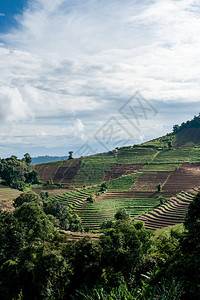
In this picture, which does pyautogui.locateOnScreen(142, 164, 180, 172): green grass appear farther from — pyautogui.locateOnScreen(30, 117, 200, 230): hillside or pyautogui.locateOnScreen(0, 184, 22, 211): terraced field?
pyautogui.locateOnScreen(0, 184, 22, 211): terraced field

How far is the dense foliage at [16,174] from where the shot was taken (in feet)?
233

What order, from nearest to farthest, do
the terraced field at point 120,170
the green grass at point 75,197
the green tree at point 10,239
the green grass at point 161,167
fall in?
the green tree at point 10,239 → the green grass at point 75,197 → the green grass at point 161,167 → the terraced field at point 120,170

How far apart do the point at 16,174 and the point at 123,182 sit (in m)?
30.9

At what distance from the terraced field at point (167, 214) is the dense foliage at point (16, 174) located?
127ft

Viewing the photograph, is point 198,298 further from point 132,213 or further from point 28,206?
point 132,213

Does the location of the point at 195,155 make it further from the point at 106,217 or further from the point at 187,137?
the point at 106,217

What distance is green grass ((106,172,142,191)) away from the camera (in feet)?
223

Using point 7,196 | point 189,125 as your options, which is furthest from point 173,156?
point 7,196

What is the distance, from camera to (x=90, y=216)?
5122 cm

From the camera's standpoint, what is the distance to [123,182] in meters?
71.7

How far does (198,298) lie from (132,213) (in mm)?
41047

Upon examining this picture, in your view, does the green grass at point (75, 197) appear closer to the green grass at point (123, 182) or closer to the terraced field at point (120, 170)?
the green grass at point (123, 182)

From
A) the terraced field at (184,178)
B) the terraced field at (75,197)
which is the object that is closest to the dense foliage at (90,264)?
the terraced field at (75,197)

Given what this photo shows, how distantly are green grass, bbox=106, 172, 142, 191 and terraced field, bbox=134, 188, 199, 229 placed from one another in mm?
15565
